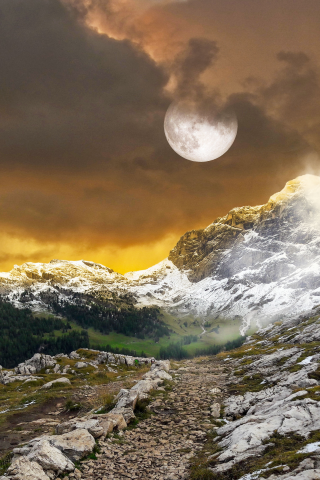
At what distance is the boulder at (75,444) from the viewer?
16156 millimetres

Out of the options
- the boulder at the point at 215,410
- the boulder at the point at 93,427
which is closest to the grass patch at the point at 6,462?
the boulder at the point at 93,427

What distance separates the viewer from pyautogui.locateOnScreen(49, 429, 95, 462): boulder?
53.0 ft

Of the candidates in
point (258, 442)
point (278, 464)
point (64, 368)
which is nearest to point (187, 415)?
point (258, 442)

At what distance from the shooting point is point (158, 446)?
728 inches

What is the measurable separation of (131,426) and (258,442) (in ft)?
38.3

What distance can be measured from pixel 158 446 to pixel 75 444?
550cm

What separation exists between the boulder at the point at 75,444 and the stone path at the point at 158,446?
0.75m

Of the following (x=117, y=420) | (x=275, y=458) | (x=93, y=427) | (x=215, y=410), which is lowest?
(x=275, y=458)

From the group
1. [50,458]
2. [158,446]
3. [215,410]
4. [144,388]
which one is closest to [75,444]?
[50,458]

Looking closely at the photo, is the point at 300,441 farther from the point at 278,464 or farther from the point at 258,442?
the point at 278,464

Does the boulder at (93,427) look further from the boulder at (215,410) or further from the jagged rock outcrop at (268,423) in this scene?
the boulder at (215,410)

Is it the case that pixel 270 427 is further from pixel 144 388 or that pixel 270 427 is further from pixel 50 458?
pixel 144 388

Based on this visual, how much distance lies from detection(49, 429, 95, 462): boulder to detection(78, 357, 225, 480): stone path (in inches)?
29.5

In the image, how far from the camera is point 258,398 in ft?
82.8
